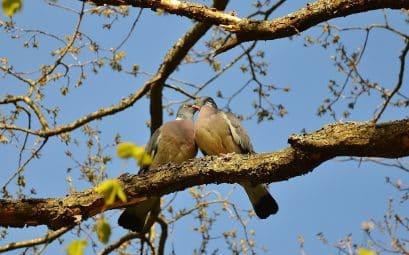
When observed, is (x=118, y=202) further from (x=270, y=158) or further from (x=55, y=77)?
(x=55, y=77)

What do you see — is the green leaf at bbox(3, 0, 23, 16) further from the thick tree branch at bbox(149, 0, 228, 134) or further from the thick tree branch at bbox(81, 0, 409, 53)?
the thick tree branch at bbox(149, 0, 228, 134)

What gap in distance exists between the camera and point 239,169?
3.42 m

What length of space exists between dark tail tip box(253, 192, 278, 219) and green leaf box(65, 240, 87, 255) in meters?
3.24

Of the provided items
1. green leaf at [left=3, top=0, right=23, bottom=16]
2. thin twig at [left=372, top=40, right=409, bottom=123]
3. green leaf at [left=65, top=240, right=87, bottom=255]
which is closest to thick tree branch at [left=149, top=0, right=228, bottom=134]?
thin twig at [left=372, top=40, right=409, bottom=123]

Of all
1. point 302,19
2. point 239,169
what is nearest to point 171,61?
point 302,19

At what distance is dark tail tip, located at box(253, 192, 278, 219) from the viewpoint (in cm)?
461

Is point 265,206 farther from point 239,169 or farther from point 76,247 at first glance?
point 76,247

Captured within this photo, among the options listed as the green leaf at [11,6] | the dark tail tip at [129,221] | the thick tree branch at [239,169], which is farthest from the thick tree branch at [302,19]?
the green leaf at [11,6]

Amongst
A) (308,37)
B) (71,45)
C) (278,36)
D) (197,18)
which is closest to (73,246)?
(278,36)

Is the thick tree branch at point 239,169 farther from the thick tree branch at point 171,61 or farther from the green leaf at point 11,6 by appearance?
the thick tree branch at point 171,61

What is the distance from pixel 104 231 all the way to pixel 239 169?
1950 mm

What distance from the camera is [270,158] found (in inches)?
133

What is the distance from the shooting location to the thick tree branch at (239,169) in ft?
10.5

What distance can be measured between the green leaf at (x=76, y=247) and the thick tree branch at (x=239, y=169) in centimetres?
194
